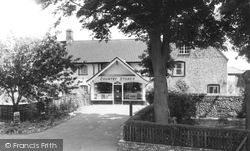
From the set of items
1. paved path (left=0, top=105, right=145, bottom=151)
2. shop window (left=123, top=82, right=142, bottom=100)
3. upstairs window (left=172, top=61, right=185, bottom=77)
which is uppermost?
upstairs window (left=172, top=61, right=185, bottom=77)

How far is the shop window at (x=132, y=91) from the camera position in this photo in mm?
25719

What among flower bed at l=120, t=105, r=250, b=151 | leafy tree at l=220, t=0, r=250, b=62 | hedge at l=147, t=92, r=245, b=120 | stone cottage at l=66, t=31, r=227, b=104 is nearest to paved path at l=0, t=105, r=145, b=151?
flower bed at l=120, t=105, r=250, b=151

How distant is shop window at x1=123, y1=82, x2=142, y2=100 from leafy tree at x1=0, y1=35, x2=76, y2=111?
36.9ft

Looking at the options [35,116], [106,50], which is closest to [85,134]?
[35,116]

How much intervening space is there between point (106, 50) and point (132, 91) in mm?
8931

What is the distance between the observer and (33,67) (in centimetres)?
1453

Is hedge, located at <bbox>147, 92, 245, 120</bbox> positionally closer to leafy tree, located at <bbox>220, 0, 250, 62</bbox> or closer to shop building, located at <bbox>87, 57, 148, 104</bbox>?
shop building, located at <bbox>87, 57, 148, 104</bbox>

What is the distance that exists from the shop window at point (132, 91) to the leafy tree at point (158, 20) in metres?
13.1

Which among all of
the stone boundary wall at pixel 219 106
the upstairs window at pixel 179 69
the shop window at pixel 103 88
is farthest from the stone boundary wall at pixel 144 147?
the upstairs window at pixel 179 69

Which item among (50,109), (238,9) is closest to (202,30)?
(238,9)

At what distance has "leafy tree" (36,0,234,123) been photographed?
1009 cm

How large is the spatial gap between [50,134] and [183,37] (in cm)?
968

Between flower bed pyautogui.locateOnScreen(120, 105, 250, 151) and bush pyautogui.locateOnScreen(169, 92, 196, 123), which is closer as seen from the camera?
flower bed pyautogui.locateOnScreen(120, 105, 250, 151)

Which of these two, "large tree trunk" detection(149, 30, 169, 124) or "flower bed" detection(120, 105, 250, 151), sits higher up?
"large tree trunk" detection(149, 30, 169, 124)
